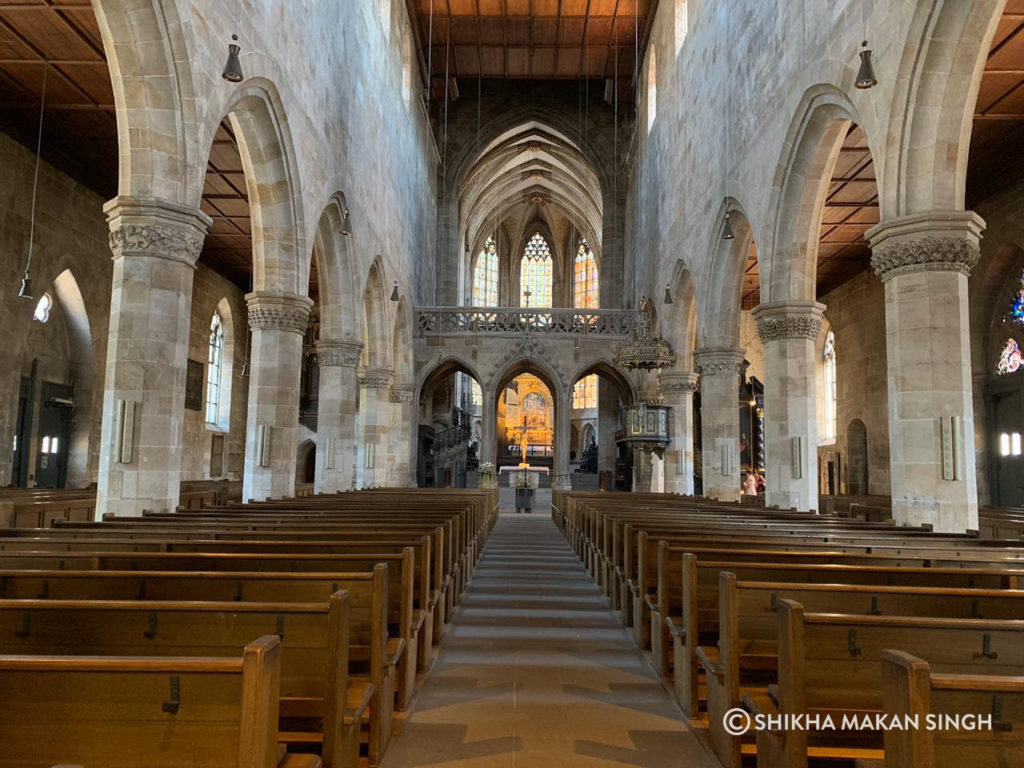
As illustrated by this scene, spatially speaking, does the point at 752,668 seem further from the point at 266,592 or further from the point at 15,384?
the point at 15,384

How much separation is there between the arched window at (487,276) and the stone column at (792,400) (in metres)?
32.4

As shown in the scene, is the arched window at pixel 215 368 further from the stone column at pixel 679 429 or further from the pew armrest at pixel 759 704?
the pew armrest at pixel 759 704

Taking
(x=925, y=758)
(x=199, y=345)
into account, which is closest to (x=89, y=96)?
(x=199, y=345)

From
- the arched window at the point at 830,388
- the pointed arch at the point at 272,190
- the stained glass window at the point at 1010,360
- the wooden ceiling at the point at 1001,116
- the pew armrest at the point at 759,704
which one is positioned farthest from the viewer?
the arched window at the point at 830,388

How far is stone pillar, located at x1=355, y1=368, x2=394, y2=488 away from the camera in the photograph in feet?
70.6

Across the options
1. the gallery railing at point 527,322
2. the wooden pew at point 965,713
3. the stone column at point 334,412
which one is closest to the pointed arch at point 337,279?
the stone column at point 334,412

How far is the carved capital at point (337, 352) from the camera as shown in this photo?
55.0 ft

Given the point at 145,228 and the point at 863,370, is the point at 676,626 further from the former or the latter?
the point at 863,370

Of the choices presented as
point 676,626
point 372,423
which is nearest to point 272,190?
point 676,626

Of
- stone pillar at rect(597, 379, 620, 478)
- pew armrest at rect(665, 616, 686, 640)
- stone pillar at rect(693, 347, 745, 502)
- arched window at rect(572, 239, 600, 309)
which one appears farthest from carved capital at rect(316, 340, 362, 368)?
arched window at rect(572, 239, 600, 309)

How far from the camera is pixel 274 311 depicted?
42.5ft

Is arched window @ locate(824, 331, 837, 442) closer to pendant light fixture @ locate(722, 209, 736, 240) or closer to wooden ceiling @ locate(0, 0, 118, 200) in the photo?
pendant light fixture @ locate(722, 209, 736, 240)

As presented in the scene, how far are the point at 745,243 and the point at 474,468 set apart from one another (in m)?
21.9

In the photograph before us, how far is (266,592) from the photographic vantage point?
3697 mm
